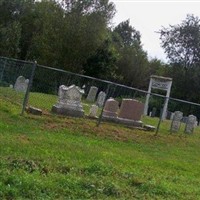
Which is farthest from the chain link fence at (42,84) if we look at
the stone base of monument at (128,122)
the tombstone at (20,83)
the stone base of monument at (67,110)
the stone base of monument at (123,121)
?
the stone base of monument at (128,122)

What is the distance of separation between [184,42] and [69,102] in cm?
4290

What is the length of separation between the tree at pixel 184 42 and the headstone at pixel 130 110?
129 ft

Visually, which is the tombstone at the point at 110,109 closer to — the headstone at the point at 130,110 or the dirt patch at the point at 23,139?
the headstone at the point at 130,110

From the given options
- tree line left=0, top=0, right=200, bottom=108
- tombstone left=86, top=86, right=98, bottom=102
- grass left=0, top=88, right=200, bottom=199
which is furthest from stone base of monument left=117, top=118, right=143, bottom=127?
tree line left=0, top=0, right=200, bottom=108

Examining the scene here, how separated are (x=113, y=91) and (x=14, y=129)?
→ 9.32 meters

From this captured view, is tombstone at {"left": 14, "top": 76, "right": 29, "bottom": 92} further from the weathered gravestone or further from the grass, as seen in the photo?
the grass

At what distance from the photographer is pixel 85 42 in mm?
47188

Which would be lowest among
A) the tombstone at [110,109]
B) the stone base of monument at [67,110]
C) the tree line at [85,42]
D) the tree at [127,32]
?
the stone base of monument at [67,110]

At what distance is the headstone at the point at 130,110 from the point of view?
19.4 metres

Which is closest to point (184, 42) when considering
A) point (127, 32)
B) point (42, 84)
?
point (127, 32)

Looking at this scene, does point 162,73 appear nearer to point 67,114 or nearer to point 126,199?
point 67,114

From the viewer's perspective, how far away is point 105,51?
51.4m

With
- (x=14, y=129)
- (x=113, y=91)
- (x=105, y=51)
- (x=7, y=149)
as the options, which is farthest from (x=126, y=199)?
(x=105, y=51)

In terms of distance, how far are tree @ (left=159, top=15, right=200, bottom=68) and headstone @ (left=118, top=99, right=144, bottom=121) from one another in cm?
3944
